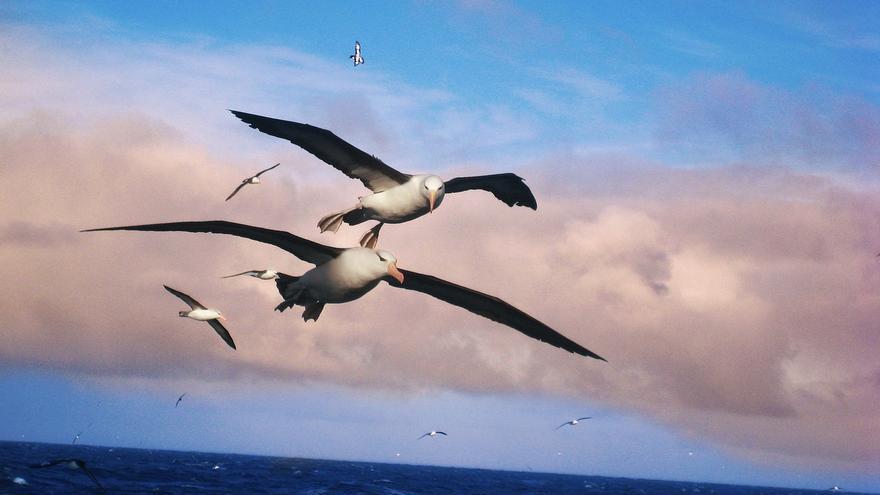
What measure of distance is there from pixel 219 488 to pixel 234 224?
5923 centimetres

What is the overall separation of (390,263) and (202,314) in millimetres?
10155

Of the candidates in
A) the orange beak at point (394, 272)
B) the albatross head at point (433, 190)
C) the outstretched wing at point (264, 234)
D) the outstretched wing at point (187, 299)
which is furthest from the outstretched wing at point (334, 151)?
the outstretched wing at point (187, 299)

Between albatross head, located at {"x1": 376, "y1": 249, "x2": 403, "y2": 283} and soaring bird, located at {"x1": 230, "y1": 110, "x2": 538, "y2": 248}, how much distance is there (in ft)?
8.73

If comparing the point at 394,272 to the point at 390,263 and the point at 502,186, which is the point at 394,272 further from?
the point at 502,186

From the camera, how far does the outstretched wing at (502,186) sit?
17188 millimetres

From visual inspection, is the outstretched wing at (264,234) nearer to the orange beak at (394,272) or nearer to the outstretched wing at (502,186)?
the orange beak at (394,272)

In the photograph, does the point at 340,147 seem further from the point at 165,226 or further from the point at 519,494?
the point at 519,494

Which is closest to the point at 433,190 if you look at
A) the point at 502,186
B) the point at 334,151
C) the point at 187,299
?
the point at 334,151

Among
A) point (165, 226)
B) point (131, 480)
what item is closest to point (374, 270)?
point (165, 226)

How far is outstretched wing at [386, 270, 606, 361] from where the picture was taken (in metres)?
11.4

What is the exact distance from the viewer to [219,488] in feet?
215

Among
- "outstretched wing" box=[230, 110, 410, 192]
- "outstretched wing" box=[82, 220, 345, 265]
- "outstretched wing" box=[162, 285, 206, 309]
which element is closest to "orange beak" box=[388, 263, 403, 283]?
"outstretched wing" box=[82, 220, 345, 265]

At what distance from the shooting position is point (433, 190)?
13.7m

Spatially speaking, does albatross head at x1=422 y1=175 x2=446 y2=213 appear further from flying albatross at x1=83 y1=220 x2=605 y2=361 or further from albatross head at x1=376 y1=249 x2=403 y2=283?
albatross head at x1=376 y1=249 x2=403 y2=283
